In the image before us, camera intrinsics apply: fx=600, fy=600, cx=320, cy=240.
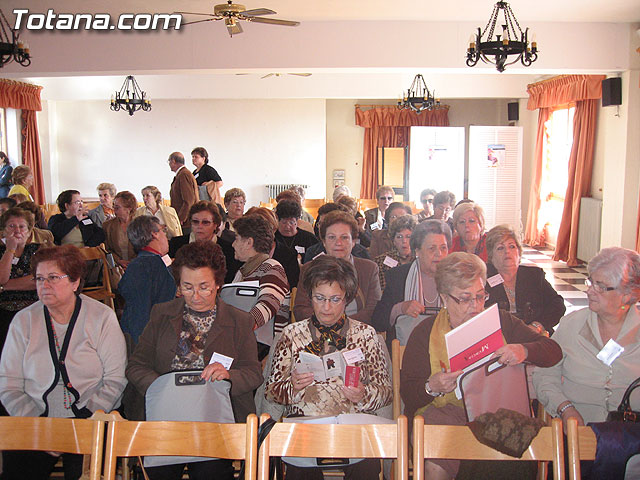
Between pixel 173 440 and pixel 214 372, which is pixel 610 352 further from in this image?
pixel 173 440

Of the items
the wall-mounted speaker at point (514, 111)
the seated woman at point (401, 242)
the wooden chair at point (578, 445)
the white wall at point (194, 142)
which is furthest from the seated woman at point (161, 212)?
the wall-mounted speaker at point (514, 111)

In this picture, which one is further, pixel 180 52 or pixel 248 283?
pixel 180 52

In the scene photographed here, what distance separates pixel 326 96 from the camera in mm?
11758

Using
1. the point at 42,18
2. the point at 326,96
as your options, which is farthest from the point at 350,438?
the point at 326,96

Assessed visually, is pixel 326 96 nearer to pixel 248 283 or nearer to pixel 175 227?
pixel 175 227

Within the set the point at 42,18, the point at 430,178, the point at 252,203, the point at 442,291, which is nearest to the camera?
the point at 442,291

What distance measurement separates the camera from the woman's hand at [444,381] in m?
2.33

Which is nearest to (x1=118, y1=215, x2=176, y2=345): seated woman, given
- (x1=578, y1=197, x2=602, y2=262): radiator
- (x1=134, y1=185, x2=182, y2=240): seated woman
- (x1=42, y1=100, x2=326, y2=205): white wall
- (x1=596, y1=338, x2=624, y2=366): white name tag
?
(x1=596, y1=338, x2=624, y2=366): white name tag

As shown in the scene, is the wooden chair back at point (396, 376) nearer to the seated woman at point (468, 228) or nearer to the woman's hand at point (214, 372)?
the woman's hand at point (214, 372)

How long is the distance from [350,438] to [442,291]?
93 cm

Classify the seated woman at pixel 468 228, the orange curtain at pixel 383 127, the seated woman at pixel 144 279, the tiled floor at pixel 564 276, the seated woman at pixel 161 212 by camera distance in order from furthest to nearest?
the orange curtain at pixel 383 127, the tiled floor at pixel 564 276, the seated woman at pixel 161 212, the seated woman at pixel 468 228, the seated woman at pixel 144 279

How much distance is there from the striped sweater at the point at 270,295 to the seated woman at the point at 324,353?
1.49ft

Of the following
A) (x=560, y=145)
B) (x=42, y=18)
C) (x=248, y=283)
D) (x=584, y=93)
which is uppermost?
(x=42, y=18)

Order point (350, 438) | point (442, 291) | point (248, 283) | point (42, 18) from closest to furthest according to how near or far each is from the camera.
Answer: point (350, 438), point (442, 291), point (248, 283), point (42, 18)
